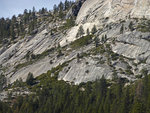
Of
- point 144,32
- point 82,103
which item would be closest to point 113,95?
point 82,103

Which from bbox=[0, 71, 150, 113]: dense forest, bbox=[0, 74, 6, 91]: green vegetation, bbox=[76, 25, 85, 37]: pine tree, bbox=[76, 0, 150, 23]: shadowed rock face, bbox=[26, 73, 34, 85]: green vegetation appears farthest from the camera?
bbox=[76, 25, 85, 37]: pine tree

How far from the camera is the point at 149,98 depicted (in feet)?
301

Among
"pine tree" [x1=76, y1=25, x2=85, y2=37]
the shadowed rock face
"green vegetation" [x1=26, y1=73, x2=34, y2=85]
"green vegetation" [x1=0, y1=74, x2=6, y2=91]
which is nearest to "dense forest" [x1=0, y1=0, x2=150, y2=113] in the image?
"green vegetation" [x1=26, y1=73, x2=34, y2=85]

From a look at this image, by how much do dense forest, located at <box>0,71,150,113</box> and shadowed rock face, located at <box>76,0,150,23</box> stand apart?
6663 centimetres

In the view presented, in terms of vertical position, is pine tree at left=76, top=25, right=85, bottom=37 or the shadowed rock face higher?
the shadowed rock face

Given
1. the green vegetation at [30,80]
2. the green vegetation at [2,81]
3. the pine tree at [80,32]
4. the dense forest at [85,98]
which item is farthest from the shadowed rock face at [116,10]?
the green vegetation at [2,81]

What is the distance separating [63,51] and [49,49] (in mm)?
15772

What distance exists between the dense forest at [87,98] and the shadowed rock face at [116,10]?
66629 millimetres

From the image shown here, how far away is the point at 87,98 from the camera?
342ft

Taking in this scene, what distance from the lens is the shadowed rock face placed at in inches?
6570

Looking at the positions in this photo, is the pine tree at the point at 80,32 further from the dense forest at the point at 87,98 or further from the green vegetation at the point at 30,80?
the dense forest at the point at 87,98

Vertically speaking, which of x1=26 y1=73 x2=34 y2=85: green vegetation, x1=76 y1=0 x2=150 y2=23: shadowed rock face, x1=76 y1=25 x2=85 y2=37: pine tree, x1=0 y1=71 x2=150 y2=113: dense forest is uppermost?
x1=76 y1=0 x2=150 y2=23: shadowed rock face

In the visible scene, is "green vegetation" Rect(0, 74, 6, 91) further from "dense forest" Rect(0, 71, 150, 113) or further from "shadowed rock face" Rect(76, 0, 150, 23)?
"shadowed rock face" Rect(76, 0, 150, 23)

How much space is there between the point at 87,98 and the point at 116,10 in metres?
93.1
